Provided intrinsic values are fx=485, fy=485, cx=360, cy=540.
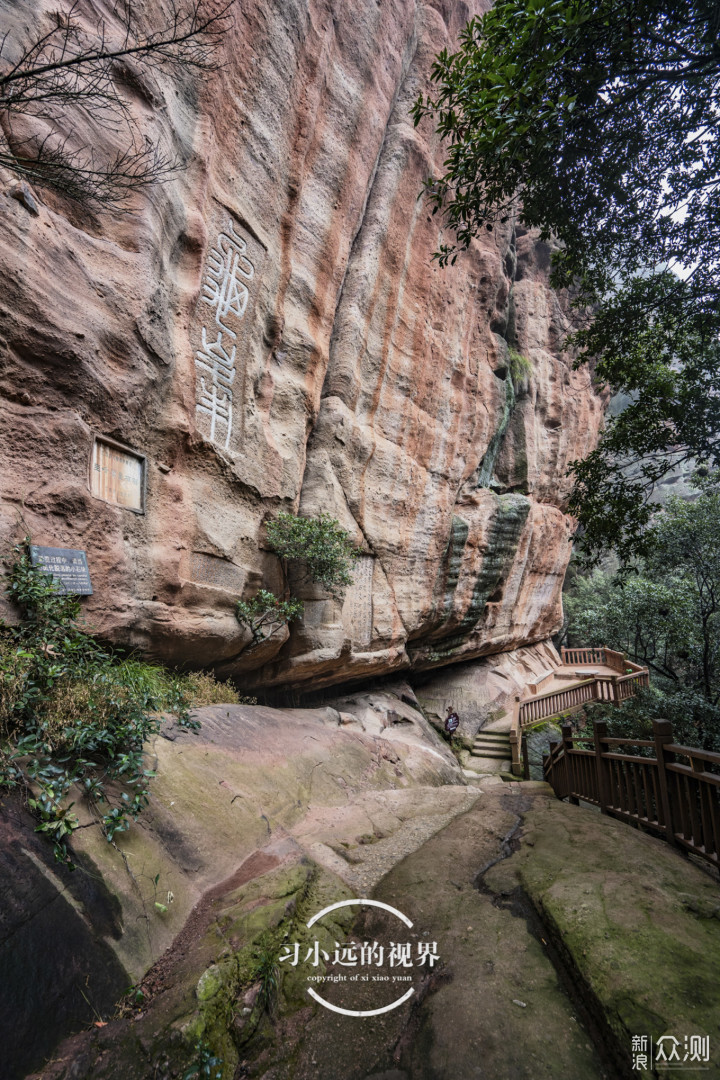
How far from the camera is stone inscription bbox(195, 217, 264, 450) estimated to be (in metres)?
6.69

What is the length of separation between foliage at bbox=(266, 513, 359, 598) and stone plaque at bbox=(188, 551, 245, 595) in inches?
32.3

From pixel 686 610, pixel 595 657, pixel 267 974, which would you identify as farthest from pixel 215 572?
pixel 595 657

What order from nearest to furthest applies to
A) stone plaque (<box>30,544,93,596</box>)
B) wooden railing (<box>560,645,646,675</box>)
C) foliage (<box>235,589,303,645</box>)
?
stone plaque (<box>30,544,93,596</box>) → foliage (<box>235,589,303,645</box>) → wooden railing (<box>560,645,646,675</box>)

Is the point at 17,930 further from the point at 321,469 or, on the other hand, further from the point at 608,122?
the point at 608,122

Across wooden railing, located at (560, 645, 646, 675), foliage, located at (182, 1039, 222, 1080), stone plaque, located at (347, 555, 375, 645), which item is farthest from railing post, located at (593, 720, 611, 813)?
wooden railing, located at (560, 645, 646, 675)

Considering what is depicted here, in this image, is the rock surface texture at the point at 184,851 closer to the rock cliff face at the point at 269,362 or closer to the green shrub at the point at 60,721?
the green shrub at the point at 60,721

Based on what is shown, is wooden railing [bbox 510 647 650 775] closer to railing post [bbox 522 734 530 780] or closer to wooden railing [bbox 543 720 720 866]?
railing post [bbox 522 734 530 780]

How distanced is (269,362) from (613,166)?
17.2 feet

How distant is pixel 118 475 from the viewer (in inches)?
221

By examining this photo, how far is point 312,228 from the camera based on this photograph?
834cm

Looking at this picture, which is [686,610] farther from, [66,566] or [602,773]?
[66,566]

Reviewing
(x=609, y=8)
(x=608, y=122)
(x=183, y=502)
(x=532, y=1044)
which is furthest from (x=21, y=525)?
(x=608, y=122)

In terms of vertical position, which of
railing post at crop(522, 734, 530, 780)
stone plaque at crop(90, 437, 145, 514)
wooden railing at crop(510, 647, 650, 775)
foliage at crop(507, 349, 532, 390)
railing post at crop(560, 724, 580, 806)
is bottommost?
railing post at crop(522, 734, 530, 780)

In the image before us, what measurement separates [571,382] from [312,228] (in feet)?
42.2
